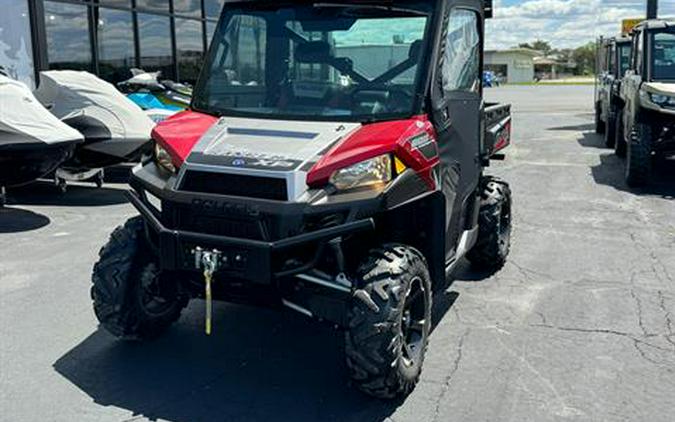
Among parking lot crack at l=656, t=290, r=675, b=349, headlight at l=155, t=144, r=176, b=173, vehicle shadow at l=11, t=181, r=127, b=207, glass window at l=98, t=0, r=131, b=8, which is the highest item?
glass window at l=98, t=0, r=131, b=8

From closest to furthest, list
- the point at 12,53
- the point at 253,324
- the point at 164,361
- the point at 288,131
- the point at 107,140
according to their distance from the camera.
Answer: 1. the point at 288,131
2. the point at 164,361
3. the point at 253,324
4. the point at 107,140
5. the point at 12,53

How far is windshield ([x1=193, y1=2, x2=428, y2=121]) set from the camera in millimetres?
4137

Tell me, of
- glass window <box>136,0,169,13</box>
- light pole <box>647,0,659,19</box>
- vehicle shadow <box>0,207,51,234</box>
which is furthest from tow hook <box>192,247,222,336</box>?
light pole <box>647,0,659,19</box>

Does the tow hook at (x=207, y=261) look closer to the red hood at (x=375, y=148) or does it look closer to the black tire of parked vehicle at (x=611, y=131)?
the red hood at (x=375, y=148)

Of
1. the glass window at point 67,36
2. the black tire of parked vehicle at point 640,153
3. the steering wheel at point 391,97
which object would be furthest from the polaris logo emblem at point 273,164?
the glass window at point 67,36

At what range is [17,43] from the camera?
12211 mm

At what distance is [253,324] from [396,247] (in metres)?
1.47

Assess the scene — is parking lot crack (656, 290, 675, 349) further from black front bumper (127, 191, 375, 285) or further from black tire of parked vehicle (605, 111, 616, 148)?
black tire of parked vehicle (605, 111, 616, 148)

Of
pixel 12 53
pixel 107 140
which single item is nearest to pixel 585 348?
pixel 107 140

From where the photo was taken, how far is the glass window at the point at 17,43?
471 inches

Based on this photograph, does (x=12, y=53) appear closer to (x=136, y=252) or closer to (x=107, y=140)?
(x=107, y=140)

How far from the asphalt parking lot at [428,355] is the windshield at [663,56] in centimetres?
375

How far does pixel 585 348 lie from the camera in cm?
449

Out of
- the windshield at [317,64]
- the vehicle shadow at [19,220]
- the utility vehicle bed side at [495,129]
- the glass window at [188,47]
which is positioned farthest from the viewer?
the glass window at [188,47]
